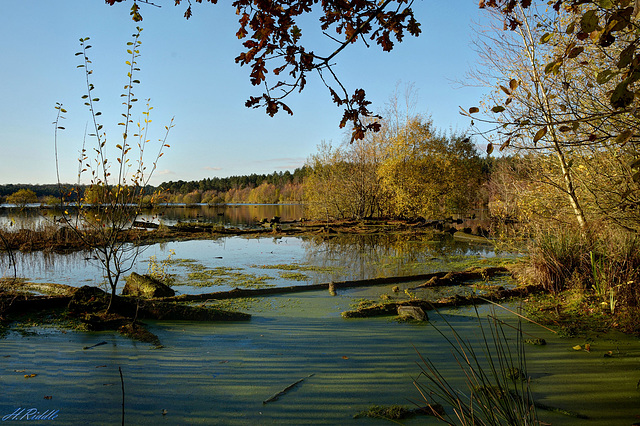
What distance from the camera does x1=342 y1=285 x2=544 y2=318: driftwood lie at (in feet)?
18.4

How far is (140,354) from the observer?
13.5 feet

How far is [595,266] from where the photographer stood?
575 cm

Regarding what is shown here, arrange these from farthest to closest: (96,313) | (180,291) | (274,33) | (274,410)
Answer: (180,291) → (96,313) → (274,410) → (274,33)

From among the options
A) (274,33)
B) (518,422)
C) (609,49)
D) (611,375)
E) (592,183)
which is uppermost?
(609,49)

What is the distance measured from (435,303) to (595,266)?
2.29m

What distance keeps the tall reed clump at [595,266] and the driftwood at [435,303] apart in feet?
1.37

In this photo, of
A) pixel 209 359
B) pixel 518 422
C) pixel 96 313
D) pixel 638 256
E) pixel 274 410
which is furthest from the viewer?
pixel 638 256

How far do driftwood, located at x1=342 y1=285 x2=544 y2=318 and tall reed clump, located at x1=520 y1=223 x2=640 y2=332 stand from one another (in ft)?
1.37

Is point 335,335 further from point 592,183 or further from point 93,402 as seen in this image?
point 592,183

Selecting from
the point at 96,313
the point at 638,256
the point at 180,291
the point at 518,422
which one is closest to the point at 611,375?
the point at 518,422

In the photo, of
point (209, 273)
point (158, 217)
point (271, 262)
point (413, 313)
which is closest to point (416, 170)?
point (271, 262)

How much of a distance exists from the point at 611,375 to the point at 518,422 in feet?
8.27
